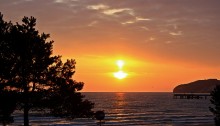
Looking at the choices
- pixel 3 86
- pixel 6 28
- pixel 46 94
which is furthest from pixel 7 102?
pixel 6 28

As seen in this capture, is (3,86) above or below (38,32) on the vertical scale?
below

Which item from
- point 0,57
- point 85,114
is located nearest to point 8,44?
point 0,57

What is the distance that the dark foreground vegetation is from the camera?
32969mm

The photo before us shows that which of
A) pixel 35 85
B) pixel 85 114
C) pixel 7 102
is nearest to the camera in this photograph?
pixel 7 102

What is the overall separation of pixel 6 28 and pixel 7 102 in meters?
6.52

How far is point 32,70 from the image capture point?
1324 inches

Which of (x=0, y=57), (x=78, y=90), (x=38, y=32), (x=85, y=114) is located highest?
(x=38, y=32)

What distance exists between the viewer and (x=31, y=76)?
112 feet

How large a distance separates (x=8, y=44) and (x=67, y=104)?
790cm

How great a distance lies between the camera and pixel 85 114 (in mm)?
37312

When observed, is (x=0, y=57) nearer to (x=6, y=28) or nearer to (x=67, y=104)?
(x=6, y=28)

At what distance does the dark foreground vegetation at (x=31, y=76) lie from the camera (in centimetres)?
3297

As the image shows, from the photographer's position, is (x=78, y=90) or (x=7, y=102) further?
(x=78, y=90)

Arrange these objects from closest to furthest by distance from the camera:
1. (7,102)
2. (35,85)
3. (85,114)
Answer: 1. (7,102)
2. (35,85)
3. (85,114)
